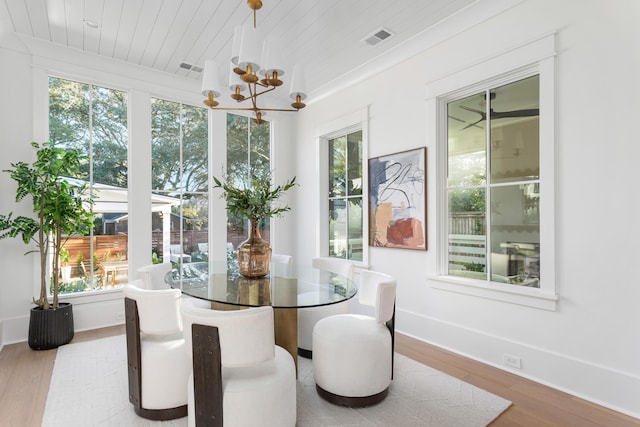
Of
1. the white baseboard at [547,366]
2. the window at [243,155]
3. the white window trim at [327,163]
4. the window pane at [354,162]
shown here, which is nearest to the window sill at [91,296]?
the window at [243,155]

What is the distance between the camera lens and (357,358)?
2.14m

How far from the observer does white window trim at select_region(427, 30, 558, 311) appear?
8.09 ft

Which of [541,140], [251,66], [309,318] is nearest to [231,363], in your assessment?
[309,318]

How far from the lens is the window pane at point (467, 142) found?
3.03 metres

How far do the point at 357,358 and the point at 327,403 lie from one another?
392 mm

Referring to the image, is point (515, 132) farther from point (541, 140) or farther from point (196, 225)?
point (196, 225)

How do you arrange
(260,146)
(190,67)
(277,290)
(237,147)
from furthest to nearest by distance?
(260,146)
(237,147)
(190,67)
(277,290)

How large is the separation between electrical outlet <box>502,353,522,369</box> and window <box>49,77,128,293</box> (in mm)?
4046

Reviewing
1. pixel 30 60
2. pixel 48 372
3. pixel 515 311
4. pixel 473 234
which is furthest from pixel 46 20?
pixel 515 311

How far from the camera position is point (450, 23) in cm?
303

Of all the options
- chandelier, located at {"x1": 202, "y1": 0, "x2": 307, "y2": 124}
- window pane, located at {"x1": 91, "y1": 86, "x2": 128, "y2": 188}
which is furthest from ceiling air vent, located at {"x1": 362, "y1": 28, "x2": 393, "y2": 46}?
window pane, located at {"x1": 91, "y1": 86, "x2": 128, "y2": 188}

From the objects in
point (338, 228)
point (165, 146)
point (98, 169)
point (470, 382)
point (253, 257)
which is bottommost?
point (470, 382)

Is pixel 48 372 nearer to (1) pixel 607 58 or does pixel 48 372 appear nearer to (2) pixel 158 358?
(2) pixel 158 358

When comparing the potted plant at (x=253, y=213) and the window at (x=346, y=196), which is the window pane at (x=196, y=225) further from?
the potted plant at (x=253, y=213)
